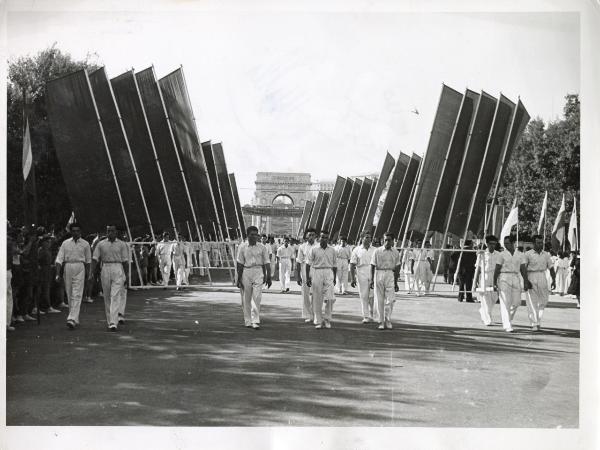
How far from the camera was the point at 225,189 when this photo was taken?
2795 cm

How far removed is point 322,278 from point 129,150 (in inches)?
289

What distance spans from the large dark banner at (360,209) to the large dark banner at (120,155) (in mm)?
15765

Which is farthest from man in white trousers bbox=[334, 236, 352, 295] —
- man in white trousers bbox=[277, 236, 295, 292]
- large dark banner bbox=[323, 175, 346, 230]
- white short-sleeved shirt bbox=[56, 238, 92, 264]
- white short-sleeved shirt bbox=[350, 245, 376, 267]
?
large dark banner bbox=[323, 175, 346, 230]

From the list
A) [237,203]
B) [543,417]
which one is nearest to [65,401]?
[543,417]

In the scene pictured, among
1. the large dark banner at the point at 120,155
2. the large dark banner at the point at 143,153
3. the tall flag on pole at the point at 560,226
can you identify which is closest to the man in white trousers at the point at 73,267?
the large dark banner at the point at 120,155

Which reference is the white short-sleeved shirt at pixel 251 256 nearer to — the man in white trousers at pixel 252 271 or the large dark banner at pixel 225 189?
the man in white trousers at pixel 252 271

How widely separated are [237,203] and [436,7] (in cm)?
2500

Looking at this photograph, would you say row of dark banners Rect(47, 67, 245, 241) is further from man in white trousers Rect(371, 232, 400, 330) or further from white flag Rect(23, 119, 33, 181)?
man in white trousers Rect(371, 232, 400, 330)

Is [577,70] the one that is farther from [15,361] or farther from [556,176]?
[556,176]

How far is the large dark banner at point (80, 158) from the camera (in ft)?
50.4

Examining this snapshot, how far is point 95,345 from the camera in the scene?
9172 mm

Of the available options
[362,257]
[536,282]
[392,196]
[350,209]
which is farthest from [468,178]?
[350,209]

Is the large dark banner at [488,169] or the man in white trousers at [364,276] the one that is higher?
the large dark banner at [488,169]

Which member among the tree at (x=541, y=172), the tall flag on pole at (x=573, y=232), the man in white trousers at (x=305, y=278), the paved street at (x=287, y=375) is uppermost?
the tree at (x=541, y=172)
